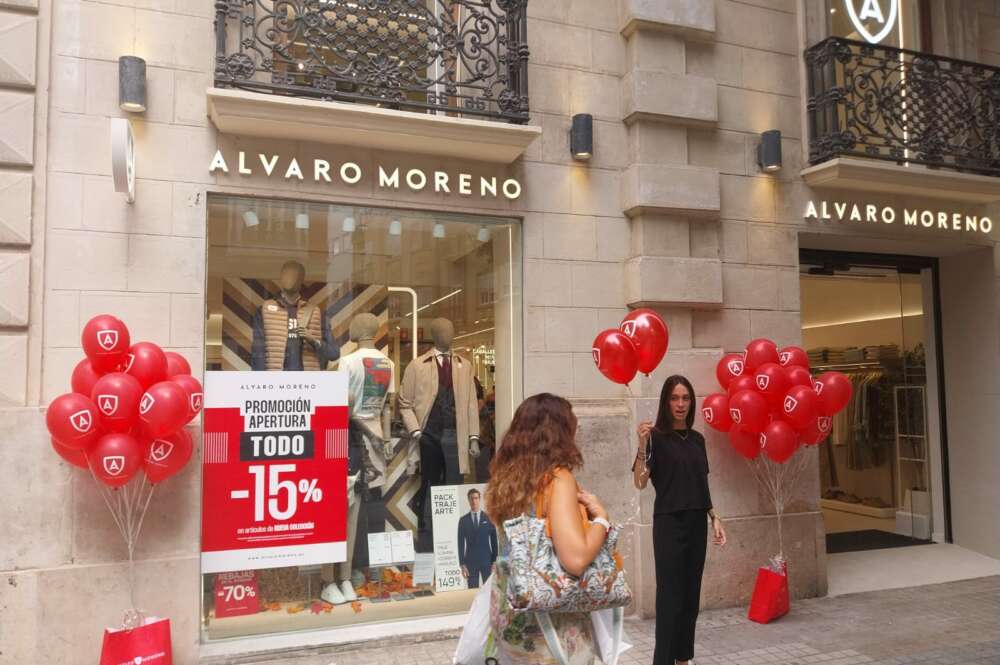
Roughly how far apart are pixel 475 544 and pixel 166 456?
3017mm

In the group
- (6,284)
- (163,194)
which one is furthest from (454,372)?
(6,284)

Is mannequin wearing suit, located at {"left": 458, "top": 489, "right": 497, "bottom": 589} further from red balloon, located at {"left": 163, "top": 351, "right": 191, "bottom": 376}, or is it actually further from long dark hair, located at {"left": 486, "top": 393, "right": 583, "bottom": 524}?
long dark hair, located at {"left": 486, "top": 393, "right": 583, "bottom": 524}

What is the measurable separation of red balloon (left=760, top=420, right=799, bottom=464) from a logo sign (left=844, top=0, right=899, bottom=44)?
5377 mm

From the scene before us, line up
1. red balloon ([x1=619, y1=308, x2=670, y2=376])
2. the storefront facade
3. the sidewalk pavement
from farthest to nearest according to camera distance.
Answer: the sidewalk pavement < the storefront facade < red balloon ([x1=619, y1=308, x2=670, y2=376])

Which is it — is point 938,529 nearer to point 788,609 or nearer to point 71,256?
point 788,609

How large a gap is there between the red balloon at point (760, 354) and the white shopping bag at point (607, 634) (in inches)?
159

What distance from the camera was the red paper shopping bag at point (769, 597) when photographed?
6.74 m

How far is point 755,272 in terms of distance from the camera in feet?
25.7

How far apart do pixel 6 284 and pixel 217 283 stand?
1.51 m

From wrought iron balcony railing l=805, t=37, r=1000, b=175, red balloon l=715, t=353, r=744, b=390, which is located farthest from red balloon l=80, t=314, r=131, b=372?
wrought iron balcony railing l=805, t=37, r=1000, b=175

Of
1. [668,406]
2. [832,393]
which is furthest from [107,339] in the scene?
[832,393]

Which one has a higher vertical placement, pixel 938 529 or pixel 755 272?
pixel 755 272

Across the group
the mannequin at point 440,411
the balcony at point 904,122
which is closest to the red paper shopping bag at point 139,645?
the mannequin at point 440,411

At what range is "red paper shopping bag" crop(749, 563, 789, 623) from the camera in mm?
6742
